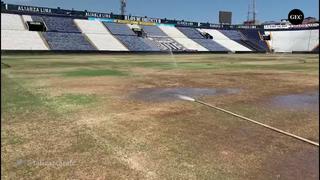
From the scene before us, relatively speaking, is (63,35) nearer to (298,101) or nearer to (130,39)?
(130,39)

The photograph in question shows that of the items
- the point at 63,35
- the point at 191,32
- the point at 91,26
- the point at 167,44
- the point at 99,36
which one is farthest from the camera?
the point at 191,32

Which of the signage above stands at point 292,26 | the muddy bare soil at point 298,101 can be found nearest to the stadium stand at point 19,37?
the muddy bare soil at point 298,101

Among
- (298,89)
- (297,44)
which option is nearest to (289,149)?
(298,89)

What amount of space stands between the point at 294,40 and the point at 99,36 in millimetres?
50885

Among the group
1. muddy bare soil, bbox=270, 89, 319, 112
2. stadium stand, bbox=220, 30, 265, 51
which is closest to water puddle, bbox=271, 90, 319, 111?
muddy bare soil, bbox=270, 89, 319, 112

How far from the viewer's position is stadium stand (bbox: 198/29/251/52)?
84312 mm

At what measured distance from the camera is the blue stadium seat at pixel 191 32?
281 feet

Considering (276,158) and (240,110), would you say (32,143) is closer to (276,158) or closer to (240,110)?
(276,158)

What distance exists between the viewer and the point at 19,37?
57938mm

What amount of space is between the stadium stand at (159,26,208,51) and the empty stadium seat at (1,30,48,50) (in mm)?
30721

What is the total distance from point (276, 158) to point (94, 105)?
20.6ft

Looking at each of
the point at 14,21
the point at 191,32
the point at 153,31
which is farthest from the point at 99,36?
the point at 191,32

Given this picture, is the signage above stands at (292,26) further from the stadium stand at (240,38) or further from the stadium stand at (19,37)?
the stadium stand at (19,37)

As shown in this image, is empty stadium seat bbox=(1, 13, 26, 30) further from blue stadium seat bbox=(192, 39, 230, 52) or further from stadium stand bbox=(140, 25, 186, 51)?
blue stadium seat bbox=(192, 39, 230, 52)
